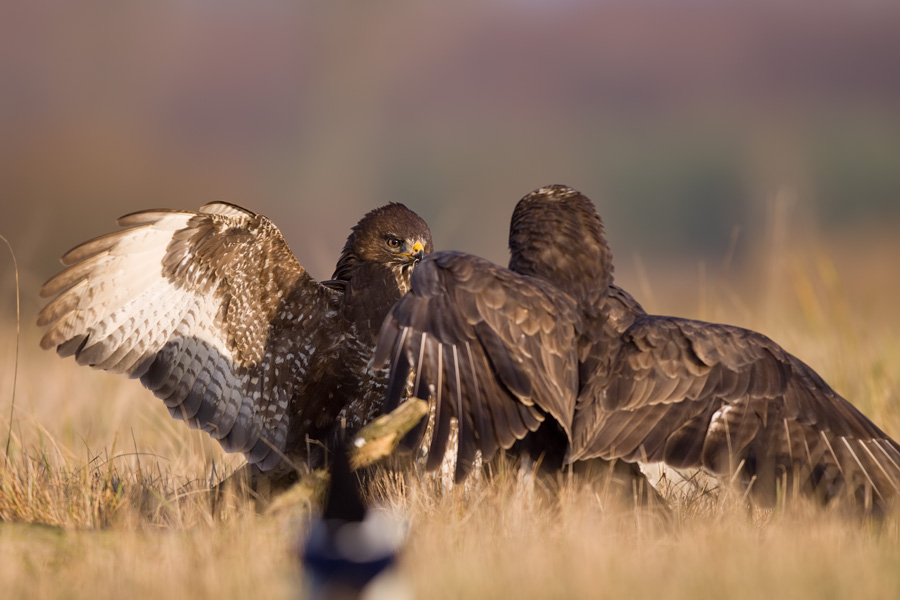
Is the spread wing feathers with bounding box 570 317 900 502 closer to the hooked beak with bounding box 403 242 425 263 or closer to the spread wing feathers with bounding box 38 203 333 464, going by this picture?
the hooked beak with bounding box 403 242 425 263

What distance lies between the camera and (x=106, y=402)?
299 inches

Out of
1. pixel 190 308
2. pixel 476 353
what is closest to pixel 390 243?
pixel 190 308

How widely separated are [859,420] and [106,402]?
5.42m

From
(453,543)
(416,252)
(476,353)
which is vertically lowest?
(453,543)

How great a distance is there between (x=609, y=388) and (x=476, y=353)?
0.65m

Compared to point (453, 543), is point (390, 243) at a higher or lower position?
higher

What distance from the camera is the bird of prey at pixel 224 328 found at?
194 inches

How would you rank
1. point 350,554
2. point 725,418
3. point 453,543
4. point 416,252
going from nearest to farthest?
point 350,554, point 453,543, point 725,418, point 416,252

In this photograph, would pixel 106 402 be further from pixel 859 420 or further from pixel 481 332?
pixel 859 420

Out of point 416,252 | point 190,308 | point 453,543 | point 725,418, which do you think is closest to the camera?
point 453,543

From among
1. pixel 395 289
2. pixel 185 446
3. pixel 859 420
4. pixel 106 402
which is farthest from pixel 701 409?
pixel 106 402

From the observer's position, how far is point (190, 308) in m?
5.00

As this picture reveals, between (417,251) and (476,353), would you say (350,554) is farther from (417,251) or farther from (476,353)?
(417,251)

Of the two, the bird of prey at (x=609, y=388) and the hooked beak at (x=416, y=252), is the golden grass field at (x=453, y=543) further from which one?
the hooked beak at (x=416, y=252)
